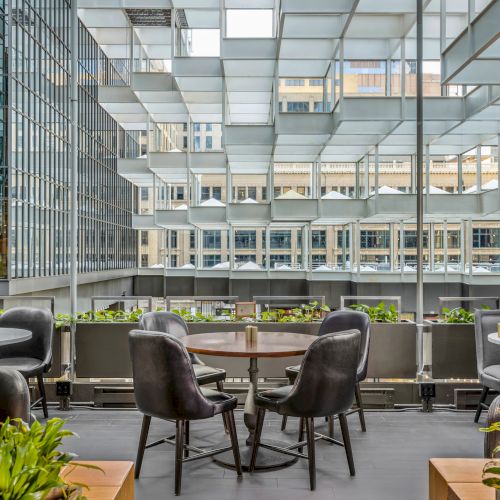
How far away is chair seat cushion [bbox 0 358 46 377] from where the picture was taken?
14.3 feet

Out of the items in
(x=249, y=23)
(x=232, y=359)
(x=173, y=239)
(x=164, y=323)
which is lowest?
(x=232, y=359)

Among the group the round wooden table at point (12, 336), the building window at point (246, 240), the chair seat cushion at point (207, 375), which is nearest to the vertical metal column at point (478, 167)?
the building window at point (246, 240)

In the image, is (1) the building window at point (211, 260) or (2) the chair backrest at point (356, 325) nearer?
(2) the chair backrest at point (356, 325)

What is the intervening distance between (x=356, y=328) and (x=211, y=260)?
49.9 feet

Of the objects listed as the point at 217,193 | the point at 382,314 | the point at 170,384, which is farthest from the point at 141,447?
the point at 217,193

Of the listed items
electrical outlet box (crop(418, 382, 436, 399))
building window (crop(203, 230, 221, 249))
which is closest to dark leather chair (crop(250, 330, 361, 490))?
electrical outlet box (crop(418, 382, 436, 399))

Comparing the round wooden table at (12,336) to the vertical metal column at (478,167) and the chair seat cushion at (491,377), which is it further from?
the vertical metal column at (478,167)

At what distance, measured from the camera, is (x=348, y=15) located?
822 cm

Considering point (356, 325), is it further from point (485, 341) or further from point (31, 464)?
point (31, 464)

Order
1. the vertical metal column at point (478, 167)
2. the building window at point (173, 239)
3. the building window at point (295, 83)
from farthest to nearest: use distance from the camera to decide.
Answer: the building window at point (173, 239) → the vertical metal column at point (478, 167) → the building window at point (295, 83)

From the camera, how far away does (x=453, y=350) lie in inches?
201

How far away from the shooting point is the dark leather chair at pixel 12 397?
84.8 inches

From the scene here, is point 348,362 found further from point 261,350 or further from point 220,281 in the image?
point 220,281

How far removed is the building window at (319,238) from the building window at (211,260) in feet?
11.9
